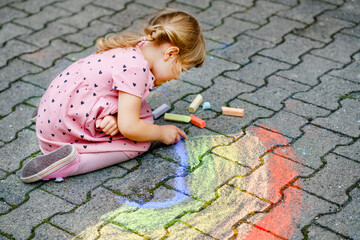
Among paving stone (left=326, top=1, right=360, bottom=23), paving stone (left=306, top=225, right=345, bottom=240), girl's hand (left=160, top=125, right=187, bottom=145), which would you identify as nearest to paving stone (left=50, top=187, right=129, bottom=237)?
girl's hand (left=160, top=125, right=187, bottom=145)

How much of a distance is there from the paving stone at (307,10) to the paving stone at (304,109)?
1279 millimetres

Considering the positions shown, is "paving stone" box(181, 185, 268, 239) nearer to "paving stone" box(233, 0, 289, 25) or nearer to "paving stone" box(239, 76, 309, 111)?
"paving stone" box(239, 76, 309, 111)

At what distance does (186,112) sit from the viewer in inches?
132

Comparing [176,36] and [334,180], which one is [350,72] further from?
[176,36]

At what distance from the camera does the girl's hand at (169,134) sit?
9.64 ft

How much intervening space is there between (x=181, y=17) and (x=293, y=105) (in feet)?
3.43

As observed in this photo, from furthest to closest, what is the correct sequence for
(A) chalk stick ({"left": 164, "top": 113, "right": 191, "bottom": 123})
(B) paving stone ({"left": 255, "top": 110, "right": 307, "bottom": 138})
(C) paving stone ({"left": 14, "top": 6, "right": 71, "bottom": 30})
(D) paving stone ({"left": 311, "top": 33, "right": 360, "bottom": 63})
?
1. (C) paving stone ({"left": 14, "top": 6, "right": 71, "bottom": 30})
2. (D) paving stone ({"left": 311, "top": 33, "right": 360, "bottom": 63})
3. (A) chalk stick ({"left": 164, "top": 113, "right": 191, "bottom": 123})
4. (B) paving stone ({"left": 255, "top": 110, "right": 307, "bottom": 138})

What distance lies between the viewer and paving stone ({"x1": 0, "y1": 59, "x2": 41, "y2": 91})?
3.70m

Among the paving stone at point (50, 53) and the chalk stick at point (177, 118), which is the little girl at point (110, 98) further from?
the paving stone at point (50, 53)

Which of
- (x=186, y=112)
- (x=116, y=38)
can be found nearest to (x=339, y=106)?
(x=186, y=112)

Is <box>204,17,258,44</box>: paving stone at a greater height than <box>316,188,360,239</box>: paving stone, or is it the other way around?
<box>204,17,258,44</box>: paving stone

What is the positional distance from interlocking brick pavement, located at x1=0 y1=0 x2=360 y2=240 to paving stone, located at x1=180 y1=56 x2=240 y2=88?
0.01 metres

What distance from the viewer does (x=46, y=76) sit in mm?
3736

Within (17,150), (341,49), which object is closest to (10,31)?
(17,150)
